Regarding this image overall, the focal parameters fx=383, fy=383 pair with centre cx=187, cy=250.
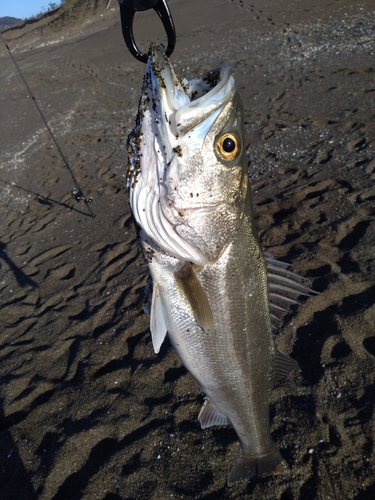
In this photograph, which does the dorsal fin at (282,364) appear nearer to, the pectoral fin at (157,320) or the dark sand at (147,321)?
the pectoral fin at (157,320)

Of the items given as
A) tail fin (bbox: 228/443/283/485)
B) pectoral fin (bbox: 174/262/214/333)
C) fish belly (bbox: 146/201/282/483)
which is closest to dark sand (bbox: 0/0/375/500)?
tail fin (bbox: 228/443/283/485)

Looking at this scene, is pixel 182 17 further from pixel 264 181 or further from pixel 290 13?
pixel 264 181

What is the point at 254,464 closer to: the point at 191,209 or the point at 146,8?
the point at 191,209

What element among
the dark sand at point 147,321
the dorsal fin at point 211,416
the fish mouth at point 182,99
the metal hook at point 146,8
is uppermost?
the metal hook at point 146,8

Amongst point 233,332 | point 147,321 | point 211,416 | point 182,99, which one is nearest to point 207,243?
point 233,332

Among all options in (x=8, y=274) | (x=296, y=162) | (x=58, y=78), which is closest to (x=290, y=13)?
(x=58, y=78)

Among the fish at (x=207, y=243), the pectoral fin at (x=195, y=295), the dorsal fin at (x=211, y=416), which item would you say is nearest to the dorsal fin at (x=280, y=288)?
the fish at (x=207, y=243)

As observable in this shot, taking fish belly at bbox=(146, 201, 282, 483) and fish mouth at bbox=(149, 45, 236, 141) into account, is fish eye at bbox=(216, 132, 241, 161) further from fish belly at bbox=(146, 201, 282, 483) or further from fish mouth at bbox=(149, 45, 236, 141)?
fish belly at bbox=(146, 201, 282, 483)
